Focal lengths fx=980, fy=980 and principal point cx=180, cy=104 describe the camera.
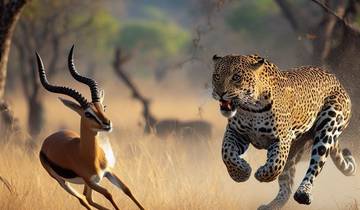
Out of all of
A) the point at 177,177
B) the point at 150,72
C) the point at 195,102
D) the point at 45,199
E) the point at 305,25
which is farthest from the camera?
the point at 150,72

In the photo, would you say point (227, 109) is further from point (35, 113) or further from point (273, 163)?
point (35, 113)

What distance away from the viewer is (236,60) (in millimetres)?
7965

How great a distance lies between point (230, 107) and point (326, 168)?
438 centimetres

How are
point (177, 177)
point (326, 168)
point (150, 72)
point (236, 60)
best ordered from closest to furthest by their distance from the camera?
point (236, 60)
point (177, 177)
point (326, 168)
point (150, 72)

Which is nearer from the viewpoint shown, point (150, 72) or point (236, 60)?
point (236, 60)

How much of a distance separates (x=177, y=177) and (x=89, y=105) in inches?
121

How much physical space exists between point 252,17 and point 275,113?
29168 mm

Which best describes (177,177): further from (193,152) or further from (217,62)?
(193,152)

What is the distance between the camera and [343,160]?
31.3ft

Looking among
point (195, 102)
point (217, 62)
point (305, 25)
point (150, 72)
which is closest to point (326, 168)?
point (217, 62)

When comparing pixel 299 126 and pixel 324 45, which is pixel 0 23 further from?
pixel 324 45

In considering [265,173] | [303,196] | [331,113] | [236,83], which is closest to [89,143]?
[236,83]

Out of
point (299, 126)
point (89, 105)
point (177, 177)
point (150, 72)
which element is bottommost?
point (150, 72)

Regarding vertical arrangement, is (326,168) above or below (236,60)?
below
